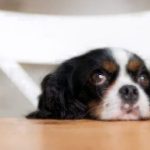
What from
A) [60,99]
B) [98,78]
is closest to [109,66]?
[98,78]

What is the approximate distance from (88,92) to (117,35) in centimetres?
55

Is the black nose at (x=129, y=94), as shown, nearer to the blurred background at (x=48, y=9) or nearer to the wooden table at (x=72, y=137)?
the wooden table at (x=72, y=137)

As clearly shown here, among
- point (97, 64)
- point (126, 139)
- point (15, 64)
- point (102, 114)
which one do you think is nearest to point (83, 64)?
point (97, 64)

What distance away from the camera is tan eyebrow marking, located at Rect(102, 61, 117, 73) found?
1213 millimetres

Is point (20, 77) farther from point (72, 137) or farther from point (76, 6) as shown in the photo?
point (72, 137)

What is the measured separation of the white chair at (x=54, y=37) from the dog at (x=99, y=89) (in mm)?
253

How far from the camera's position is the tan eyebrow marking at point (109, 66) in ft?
3.98

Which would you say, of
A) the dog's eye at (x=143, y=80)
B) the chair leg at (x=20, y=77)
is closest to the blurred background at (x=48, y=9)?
the chair leg at (x=20, y=77)

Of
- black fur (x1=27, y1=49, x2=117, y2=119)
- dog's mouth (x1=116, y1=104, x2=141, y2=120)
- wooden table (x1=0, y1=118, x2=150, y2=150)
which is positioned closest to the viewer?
wooden table (x1=0, y1=118, x2=150, y2=150)

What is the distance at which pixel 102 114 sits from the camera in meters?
1.13

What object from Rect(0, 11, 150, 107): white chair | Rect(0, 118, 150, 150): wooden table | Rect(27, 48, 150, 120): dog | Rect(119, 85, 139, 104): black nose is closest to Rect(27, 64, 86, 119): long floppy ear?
Rect(27, 48, 150, 120): dog

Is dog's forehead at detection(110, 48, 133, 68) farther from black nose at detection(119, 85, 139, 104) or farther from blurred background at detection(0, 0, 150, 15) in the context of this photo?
blurred background at detection(0, 0, 150, 15)

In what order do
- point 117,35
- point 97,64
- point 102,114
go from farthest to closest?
point 117,35
point 97,64
point 102,114

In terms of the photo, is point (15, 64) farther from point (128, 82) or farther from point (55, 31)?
point (128, 82)
